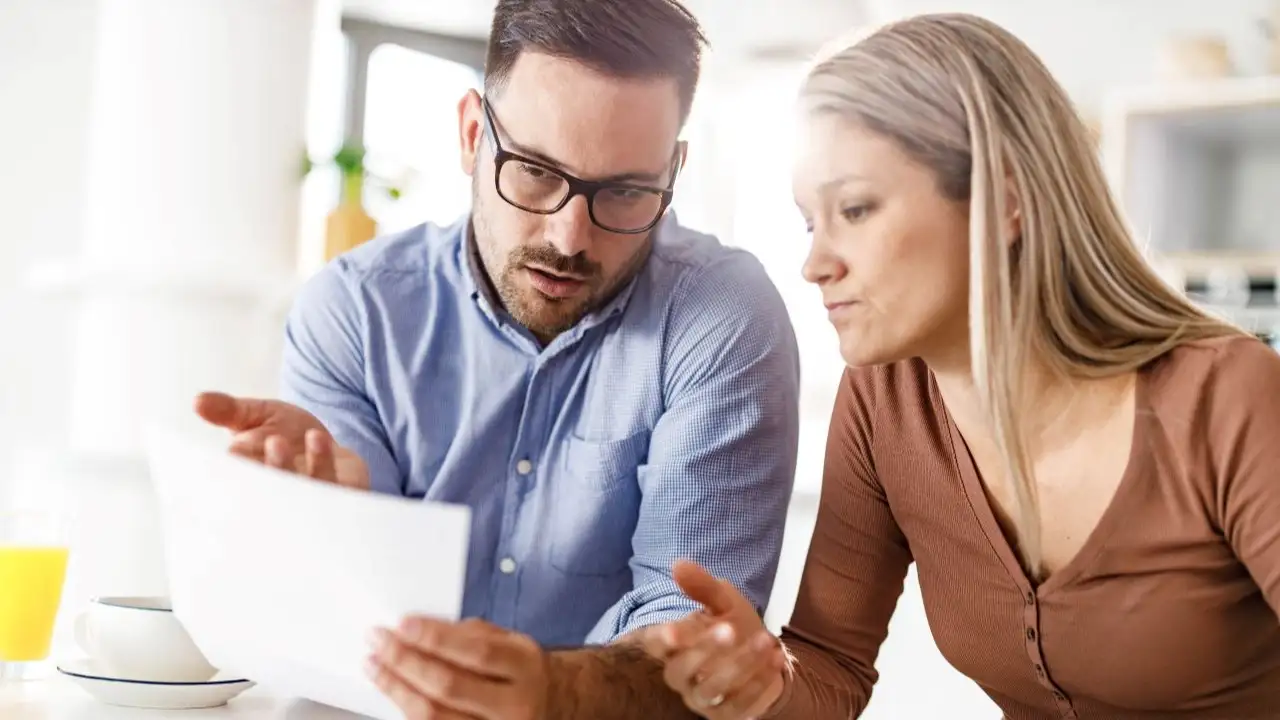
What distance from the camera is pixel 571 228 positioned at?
1.32 meters

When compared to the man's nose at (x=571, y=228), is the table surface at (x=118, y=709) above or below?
below

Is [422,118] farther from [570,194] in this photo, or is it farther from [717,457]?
[717,457]

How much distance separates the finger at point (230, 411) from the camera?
1.07m

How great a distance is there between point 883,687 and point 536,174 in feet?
2.93

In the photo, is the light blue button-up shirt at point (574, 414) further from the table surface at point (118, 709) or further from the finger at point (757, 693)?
the table surface at point (118, 709)

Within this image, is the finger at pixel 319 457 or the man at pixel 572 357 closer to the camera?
the finger at pixel 319 457

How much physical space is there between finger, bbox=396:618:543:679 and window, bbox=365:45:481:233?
2.39 meters

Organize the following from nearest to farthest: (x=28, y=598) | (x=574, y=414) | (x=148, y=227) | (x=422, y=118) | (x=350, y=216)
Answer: (x=28, y=598)
(x=574, y=414)
(x=148, y=227)
(x=350, y=216)
(x=422, y=118)

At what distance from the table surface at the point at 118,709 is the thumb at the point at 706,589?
0.91ft

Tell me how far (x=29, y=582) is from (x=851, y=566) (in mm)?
765

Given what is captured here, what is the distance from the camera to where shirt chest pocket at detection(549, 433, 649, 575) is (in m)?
1.39

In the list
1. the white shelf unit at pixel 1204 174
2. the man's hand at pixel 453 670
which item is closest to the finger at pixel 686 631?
the man's hand at pixel 453 670

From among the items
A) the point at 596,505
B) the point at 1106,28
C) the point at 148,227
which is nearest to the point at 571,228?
the point at 596,505

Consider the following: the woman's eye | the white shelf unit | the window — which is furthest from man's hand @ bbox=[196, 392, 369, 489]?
the white shelf unit
